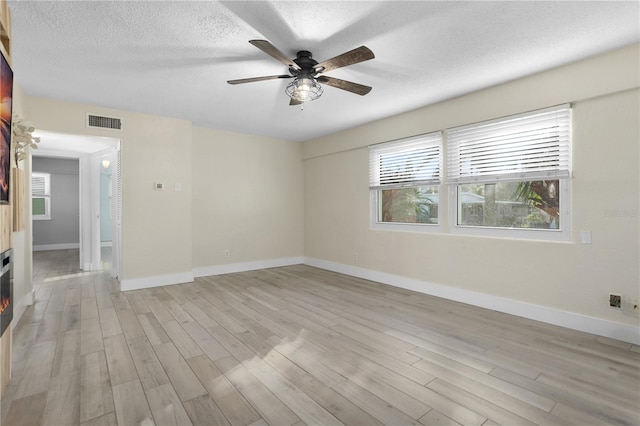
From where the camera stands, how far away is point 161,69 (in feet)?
10.2

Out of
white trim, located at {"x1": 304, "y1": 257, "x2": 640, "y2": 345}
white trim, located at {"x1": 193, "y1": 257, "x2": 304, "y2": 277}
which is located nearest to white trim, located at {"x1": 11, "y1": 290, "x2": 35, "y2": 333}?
white trim, located at {"x1": 193, "y1": 257, "x2": 304, "y2": 277}

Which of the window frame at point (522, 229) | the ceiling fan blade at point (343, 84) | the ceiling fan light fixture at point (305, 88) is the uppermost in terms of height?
the ceiling fan blade at point (343, 84)

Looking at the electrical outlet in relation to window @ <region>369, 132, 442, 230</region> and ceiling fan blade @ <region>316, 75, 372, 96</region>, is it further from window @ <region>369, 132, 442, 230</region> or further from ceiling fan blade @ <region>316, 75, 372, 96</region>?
ceiling fan blade @ <region>316, 75, 372, 96</region>

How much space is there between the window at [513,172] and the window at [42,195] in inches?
403

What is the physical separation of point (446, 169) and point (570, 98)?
144 centimetres

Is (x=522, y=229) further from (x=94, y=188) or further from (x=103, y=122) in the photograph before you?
(x=94, y=188)

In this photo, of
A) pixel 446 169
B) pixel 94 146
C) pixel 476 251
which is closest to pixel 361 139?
pixel 446 169

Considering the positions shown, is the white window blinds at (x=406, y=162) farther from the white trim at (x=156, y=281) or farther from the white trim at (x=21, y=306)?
the white trim at (x=21, y=306)

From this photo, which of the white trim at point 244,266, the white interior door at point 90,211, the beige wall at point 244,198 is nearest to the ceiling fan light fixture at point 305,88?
the beige wall at point 244,198

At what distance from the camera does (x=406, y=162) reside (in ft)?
15.4

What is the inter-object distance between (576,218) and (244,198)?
4863mm

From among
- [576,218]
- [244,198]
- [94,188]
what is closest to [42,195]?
[94,188]

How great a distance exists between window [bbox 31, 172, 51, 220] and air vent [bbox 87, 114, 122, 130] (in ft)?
20.3

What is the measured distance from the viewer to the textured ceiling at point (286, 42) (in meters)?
2.19
